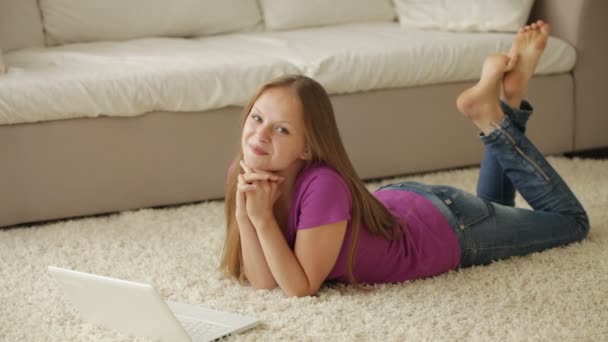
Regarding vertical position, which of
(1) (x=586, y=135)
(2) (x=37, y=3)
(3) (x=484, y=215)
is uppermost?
(2) (x=37, y=3)

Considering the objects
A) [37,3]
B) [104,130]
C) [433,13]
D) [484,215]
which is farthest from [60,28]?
[484,215]

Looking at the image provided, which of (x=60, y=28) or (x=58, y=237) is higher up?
(x=60, y=28)

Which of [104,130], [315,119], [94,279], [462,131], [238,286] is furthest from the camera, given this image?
[462,131]

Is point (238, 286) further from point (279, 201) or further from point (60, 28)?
point (60, 28)

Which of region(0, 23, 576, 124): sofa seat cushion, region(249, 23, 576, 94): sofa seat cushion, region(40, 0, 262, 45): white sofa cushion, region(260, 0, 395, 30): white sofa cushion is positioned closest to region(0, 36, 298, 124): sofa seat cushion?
region(0, 23, 576, 124): sofa seat cushion

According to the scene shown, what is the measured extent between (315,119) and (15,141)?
3.07ft

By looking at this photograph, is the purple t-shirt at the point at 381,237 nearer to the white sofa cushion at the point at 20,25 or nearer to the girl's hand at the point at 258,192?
the girl's hand at the point at 258,192

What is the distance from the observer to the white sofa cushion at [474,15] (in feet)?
8.95

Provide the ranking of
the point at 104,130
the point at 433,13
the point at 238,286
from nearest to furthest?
the point at 238,286 < the point at 104,130 < the point at 433,13

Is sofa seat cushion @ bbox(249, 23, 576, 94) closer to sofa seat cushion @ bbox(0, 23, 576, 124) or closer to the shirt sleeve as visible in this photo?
sofa seat cushion @ bbox(0, 23, 576, 124)

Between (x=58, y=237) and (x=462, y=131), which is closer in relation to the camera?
(x=58, y=237)

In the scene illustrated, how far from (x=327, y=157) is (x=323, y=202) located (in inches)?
3.7

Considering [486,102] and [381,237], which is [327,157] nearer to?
[381,237]

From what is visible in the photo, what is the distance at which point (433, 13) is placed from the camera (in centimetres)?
287
